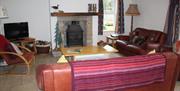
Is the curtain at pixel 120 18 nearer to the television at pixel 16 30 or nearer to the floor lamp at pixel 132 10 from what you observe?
the floor lamp at pixel 132 10

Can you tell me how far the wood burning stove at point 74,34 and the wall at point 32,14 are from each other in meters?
0.69

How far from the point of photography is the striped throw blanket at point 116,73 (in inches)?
74.8

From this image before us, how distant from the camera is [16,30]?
5.81m

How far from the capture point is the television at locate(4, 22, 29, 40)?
224 inches

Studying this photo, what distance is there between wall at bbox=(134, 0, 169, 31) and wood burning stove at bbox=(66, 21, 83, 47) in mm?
2192

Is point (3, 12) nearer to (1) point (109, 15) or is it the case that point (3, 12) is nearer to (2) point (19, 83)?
(2) point (19, 83)

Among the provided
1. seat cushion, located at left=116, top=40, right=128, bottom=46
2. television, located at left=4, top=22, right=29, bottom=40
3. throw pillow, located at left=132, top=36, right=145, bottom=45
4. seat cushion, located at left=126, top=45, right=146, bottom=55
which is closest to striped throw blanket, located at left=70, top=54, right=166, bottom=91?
seat cushion, located at left=126, top=45, right=146, bottom=55

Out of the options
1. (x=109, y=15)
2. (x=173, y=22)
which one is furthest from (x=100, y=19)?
(x=173, y=22)

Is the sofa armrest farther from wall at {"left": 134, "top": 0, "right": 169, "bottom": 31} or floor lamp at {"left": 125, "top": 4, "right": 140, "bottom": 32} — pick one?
floor lamp at {"left": 125, "top": 4, "right": 140, "bottom": 32}

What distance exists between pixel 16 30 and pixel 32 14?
0.81 metres

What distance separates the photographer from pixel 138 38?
5.64 metres

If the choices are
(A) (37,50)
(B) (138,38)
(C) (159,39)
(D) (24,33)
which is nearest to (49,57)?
(A) (37,50)

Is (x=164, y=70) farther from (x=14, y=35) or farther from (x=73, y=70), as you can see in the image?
(x=14, y=35)

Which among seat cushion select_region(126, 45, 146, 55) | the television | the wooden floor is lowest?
the wooden floor
